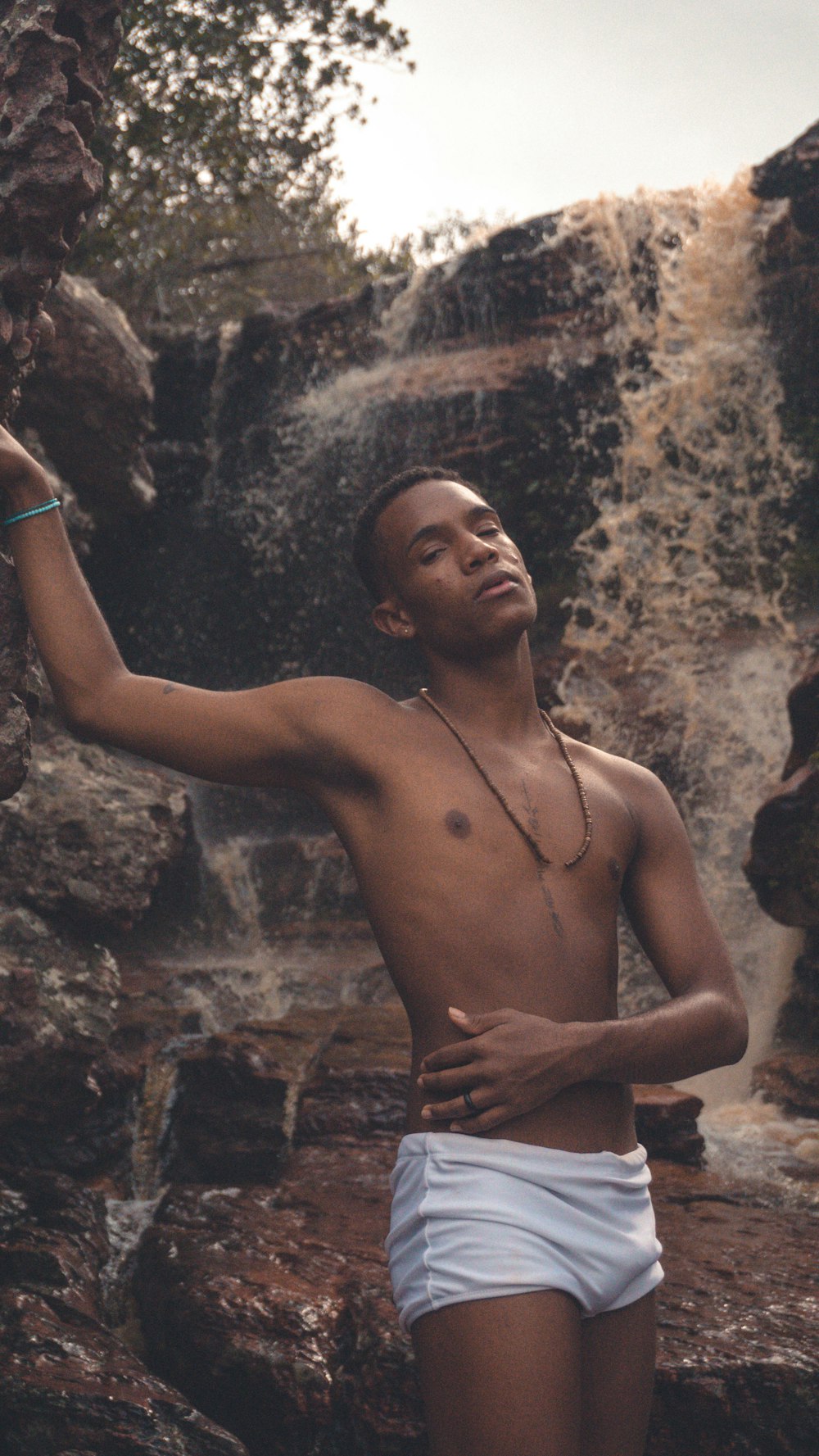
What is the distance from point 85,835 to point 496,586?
383 centimetres

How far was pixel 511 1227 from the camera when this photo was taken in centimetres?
167

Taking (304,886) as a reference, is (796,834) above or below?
above

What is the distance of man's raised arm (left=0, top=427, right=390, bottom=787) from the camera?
2.00 m

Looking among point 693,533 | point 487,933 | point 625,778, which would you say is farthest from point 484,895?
point 693,533

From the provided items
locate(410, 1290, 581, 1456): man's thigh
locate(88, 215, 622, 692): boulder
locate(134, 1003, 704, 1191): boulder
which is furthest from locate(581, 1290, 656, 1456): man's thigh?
locate(88, 215, 622, 692): boulder

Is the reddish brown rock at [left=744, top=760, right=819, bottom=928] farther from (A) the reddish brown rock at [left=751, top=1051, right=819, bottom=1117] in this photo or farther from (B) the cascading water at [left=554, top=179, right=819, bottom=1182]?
(B) the cascading water at [left=554, top=179, right=819, bottom=1182]

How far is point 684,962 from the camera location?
2.04 m

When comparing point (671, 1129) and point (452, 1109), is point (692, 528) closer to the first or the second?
point (671, 1129)

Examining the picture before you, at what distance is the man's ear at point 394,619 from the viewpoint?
2.27m

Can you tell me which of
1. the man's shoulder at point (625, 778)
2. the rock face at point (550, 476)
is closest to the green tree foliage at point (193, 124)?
the rock face at point (550, 476)

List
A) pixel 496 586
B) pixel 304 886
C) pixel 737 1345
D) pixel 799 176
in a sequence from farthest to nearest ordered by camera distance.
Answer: pixel 799 176 → pixel 304 886 → pixel 737 1345 → pixel 496 586

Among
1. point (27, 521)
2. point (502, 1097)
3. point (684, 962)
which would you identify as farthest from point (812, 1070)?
point (27, 521)

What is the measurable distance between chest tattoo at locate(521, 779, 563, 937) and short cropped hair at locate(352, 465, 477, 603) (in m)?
0.54

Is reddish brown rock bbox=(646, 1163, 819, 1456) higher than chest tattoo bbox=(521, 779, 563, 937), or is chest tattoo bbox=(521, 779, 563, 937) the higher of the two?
chest tattoo bbox=(521, 779, 563, 937)
